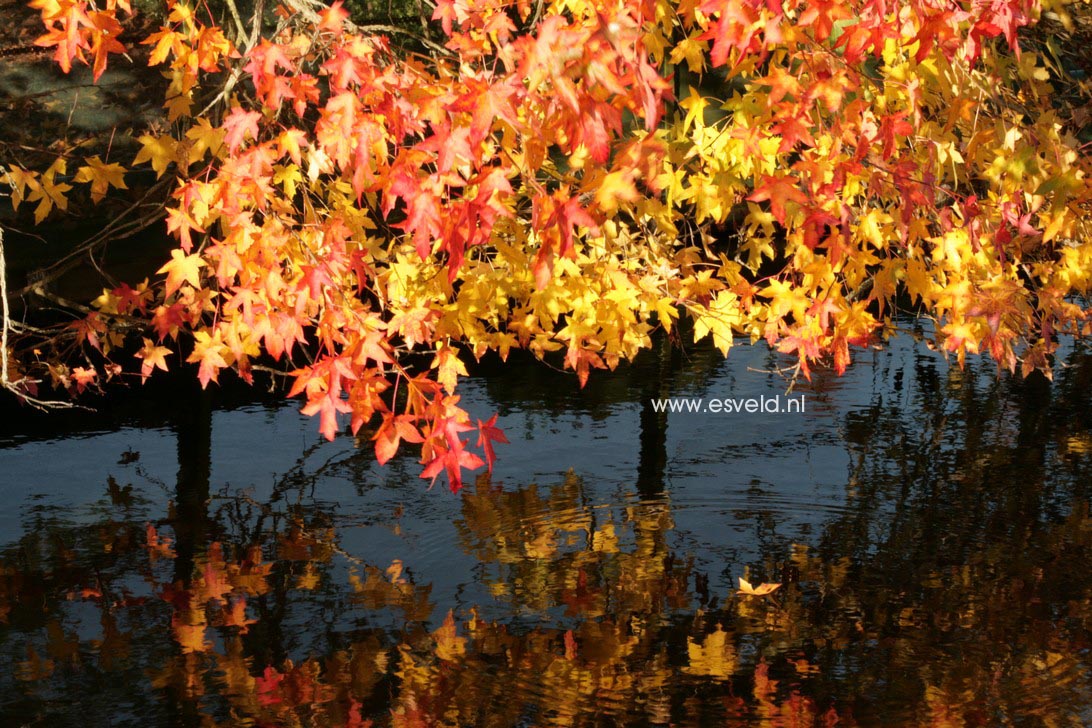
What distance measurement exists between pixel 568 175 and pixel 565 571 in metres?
2.16

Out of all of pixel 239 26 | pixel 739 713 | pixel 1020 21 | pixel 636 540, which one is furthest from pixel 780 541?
pixel 239 26

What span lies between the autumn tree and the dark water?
850 millimetres

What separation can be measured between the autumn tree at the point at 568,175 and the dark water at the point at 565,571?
2.79 ft

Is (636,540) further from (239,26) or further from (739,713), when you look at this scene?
(239,26)

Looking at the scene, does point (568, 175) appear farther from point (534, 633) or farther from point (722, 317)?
point (722, 317)

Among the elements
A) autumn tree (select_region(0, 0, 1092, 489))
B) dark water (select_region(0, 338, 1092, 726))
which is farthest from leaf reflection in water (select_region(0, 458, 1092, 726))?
autumn tree (select_region(0, 0, 1092, 489))

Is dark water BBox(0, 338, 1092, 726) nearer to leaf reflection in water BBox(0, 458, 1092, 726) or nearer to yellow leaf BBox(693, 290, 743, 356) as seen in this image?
leaf reflection in water BBox(0, 458, 1092, 726)

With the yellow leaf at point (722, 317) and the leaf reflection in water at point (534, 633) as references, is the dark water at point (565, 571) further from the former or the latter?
the yellow leaf at point (722, 317)

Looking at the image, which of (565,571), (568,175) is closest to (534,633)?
(565,571)

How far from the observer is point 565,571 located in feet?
19.1

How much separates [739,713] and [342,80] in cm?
244

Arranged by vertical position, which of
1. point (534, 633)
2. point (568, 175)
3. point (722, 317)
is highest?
point (568, 175)

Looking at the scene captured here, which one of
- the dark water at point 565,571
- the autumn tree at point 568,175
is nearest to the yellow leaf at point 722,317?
the autumn tree at point 568,175

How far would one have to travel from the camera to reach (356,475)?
7.33m
